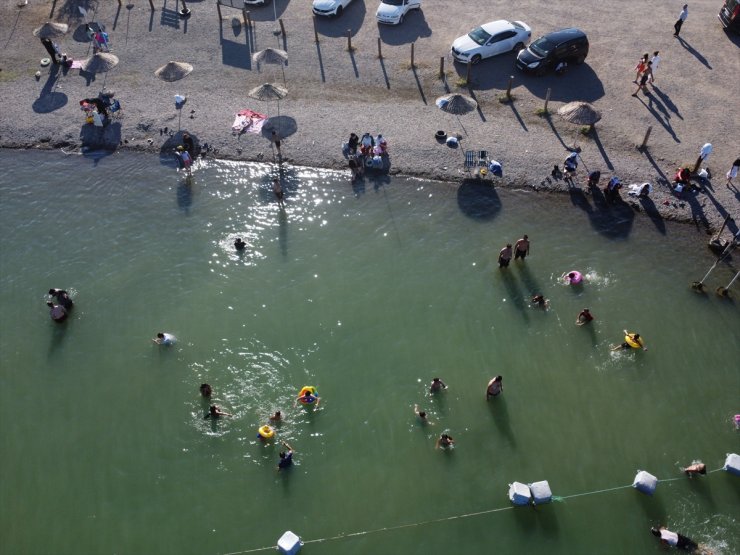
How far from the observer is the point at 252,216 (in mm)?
27000

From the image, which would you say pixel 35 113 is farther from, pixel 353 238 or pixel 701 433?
pixel 701 433

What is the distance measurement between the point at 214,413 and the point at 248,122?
17.4 metres

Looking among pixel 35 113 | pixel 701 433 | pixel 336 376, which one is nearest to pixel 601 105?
pixel 701 433

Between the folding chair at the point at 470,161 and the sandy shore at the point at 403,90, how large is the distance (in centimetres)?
53

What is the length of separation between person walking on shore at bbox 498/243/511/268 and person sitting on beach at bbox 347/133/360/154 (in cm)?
969

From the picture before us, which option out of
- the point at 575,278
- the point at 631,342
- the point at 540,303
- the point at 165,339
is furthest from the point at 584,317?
the point at 165,339

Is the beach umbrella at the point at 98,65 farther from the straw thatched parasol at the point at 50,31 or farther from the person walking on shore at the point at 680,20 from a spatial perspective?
the person walking on shore at the point at 680,20

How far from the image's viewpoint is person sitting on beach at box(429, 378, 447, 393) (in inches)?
805

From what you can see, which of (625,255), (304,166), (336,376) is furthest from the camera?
(304,166)

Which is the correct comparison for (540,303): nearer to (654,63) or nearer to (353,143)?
(353,143)

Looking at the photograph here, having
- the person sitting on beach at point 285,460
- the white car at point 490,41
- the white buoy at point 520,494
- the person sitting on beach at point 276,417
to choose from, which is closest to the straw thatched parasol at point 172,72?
the white car at point 490,41

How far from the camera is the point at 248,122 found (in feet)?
102

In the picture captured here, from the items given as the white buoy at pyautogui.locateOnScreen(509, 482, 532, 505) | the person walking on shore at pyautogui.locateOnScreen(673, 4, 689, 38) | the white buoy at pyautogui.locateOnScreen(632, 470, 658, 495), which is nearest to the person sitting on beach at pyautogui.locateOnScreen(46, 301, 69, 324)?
the white buoy at pyautogui.locateOnScreen(509, 482, 532, 505)

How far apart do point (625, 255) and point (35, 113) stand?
3206 centimetres
